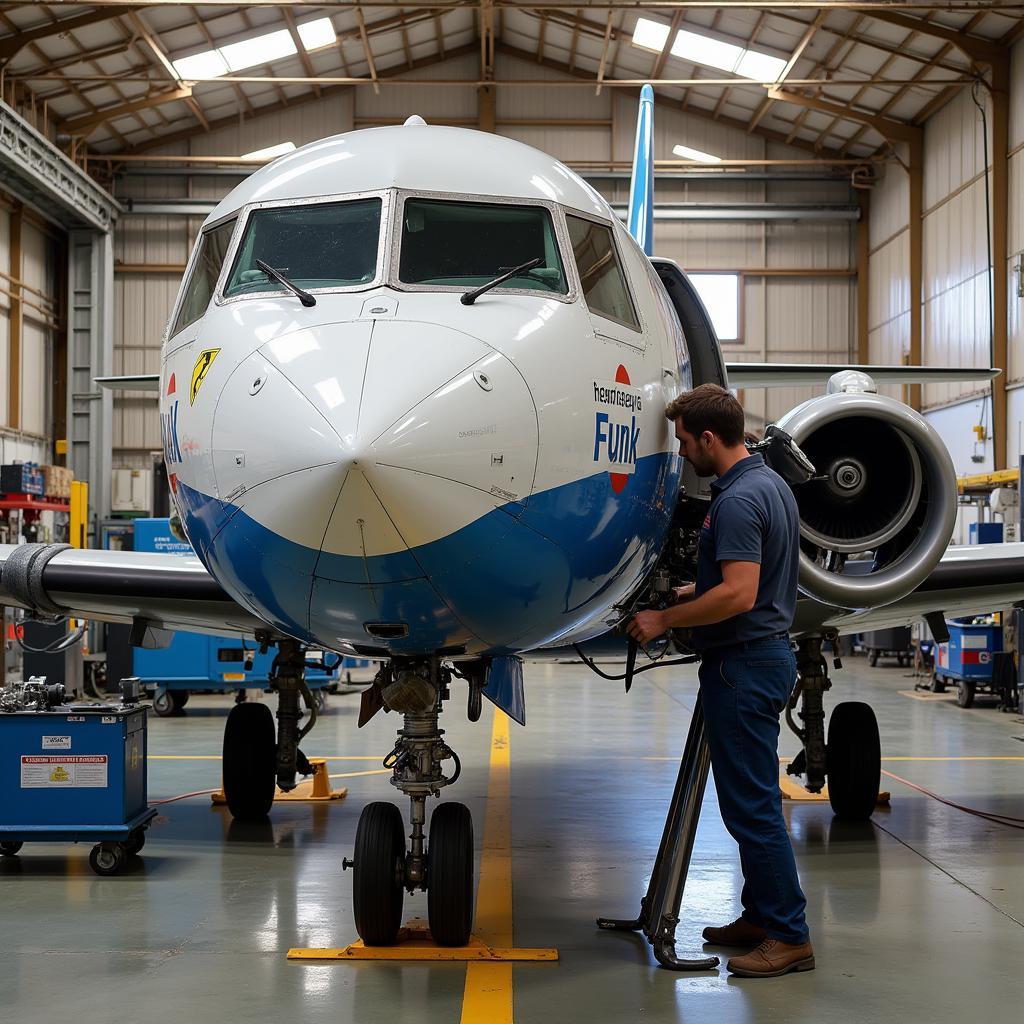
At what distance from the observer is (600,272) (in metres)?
5.12

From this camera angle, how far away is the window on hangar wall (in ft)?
102

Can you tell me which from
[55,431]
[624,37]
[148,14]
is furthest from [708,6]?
[55,431]

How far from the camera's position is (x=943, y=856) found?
25.2 ft

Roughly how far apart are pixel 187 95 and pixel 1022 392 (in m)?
17.7

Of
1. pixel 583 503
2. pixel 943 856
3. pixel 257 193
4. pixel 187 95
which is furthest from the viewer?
pixel 187 95

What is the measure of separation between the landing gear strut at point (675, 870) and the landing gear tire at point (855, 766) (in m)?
3.30

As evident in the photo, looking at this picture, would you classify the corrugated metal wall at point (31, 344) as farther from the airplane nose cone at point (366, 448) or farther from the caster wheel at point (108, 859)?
the airplane nose cone at point (366, 448)

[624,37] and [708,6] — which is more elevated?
[624,37]

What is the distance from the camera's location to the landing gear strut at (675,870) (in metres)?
5.34

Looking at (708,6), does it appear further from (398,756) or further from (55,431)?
(398,756)

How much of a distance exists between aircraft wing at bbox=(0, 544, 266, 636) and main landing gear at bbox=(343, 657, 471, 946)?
235 cm

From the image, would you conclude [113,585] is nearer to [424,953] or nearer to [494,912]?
[494,912]

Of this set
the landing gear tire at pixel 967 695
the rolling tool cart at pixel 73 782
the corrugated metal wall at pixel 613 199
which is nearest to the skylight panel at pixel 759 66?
the corrugated metal wall at pixel 613 199

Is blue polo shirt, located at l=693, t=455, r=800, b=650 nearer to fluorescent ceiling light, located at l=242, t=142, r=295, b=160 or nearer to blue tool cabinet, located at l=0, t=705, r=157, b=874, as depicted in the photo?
blue tool cabinet, located at l=0, t=705, r=157, b=874
